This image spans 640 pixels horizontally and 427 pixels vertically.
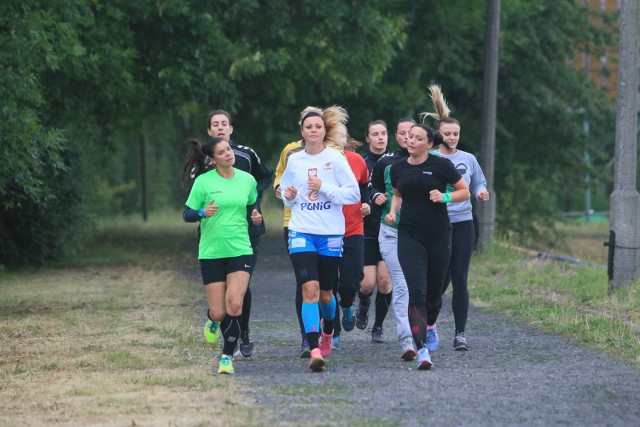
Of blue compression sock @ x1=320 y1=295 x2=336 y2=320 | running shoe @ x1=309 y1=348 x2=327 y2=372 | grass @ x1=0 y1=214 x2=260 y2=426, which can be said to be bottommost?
grass @ x1=0 y1=214 x2=260 y2=426

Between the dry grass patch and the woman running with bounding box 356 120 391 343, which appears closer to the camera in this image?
the dry grass patch

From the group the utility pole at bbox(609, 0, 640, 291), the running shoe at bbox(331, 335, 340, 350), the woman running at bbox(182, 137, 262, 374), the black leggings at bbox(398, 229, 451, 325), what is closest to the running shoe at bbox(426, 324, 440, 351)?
the black leggings at bbox(398, 229, 451, 325)

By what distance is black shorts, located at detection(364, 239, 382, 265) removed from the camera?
11633 mm

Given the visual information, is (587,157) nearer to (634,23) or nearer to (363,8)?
(363,8)

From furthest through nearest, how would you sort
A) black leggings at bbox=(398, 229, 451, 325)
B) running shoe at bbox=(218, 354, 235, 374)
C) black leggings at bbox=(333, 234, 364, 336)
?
black leggings at bbox=(333, 234, 364, 336) < black leggings at bbox=(398, 229, 451, 325) < running shoe at bbox=(218, 354, 235, 374)

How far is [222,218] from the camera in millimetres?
9773

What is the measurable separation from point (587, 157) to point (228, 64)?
435 inches

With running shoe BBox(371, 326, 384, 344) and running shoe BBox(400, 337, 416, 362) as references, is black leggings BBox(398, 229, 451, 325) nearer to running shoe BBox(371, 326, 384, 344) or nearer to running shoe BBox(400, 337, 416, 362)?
running shoe BBox(400, 337, 416, 362)

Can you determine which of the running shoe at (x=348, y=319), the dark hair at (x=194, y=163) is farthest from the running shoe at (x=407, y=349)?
the dark hair at (x=194, y=163)

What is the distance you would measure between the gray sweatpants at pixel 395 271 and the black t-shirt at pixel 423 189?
563 millimetres

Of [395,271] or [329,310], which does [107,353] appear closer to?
[329,310]

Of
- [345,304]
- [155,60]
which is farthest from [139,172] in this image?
[345,304]

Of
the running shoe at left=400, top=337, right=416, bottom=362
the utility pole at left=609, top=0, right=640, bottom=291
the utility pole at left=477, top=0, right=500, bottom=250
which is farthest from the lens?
the utility pole at left=477, top=0, right=500, bottom=250

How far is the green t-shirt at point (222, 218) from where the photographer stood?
32.0 ft
